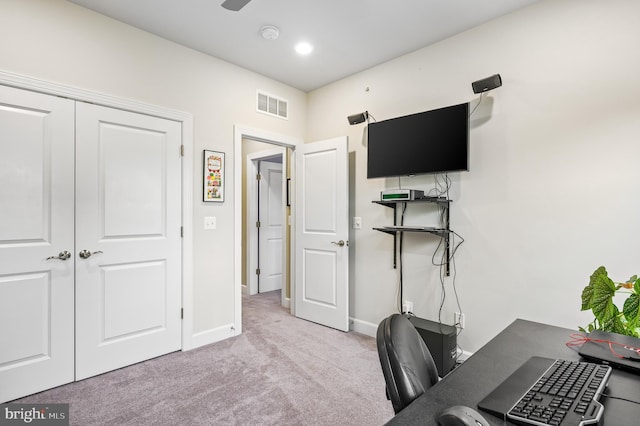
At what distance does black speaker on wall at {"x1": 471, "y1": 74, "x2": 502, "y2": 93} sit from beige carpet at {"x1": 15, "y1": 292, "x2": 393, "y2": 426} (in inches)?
93.4

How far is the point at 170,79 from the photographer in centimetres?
Result: 289

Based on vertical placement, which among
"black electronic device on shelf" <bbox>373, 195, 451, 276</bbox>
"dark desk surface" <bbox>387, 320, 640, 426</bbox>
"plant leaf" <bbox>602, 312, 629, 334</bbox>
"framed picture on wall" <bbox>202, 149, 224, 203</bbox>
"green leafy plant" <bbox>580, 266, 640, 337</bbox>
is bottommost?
"dark desk surface" <bbox>387, 320, 640, 426</bbox>

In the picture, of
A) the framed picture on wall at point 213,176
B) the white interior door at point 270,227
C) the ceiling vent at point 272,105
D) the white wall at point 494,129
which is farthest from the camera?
the white interior door at point 270,227

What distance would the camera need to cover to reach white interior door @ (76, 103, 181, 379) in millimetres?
2432

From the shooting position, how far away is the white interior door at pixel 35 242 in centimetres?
214

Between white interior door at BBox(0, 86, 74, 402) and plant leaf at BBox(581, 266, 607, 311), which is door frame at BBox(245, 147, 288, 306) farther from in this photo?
plant leaf at BBox(581, 266, 607, 311)

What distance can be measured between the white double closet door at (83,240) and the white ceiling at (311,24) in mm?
786

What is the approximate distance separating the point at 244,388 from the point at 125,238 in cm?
152

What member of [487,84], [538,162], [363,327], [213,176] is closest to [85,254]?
[213,176]

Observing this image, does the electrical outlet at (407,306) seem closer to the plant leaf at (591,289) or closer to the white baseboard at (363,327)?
the white baseboard at (363,327)

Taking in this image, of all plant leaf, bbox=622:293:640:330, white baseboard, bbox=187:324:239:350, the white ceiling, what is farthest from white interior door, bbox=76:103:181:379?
plant leaf, bbox=622:293:640:330

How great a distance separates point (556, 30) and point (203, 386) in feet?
11.8

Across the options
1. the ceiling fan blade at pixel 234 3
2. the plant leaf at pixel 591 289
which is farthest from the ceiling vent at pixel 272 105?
the plant leaf at pixel 591 289

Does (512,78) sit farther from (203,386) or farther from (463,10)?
(203,386)
